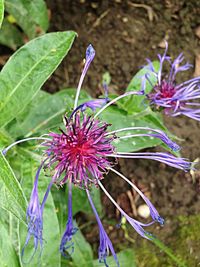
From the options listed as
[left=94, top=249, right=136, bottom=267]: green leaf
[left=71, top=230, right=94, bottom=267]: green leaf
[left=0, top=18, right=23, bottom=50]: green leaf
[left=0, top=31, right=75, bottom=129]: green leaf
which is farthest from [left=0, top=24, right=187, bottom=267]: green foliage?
[left=0, top=18, right=23, bottom=50]: green leaf

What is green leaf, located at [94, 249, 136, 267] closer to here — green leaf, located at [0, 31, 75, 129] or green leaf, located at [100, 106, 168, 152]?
green leaf, located at [100, 106, 168, 152]

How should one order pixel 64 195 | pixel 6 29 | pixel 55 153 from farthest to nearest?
pixel 6 29 < pixel 64 195 < pixel 55 153

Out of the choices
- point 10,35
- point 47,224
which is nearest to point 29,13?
point 10,35

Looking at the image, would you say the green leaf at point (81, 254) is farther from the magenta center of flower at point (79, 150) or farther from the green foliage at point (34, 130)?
the magenta center of flower at point (79, 150)

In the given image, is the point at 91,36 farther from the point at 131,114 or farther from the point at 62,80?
the point at 131,114

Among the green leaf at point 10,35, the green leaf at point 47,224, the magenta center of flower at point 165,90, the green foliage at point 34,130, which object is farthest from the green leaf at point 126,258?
the green leaf at point 10,35

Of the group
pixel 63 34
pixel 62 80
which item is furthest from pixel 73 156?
pixel 62 80

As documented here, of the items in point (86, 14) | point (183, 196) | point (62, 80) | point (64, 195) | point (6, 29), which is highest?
point (6, 29)
